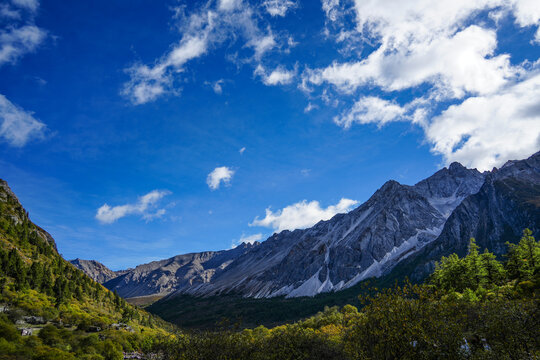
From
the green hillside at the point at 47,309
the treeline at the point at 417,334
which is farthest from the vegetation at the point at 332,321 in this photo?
the green hillside at the point at 47,309

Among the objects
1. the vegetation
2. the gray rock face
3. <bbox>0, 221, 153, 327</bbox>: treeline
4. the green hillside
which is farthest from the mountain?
the gray rock face

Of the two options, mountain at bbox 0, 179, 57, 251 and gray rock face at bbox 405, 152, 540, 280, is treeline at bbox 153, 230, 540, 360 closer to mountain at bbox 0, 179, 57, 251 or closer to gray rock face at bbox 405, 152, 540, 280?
mountain at bbox 0, 179, 57, 251

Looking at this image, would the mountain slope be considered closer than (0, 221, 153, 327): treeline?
Yes

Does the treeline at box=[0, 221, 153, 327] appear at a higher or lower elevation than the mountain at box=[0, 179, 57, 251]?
lower

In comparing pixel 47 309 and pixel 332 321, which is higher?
pixel 47 309

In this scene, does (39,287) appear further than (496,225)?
No

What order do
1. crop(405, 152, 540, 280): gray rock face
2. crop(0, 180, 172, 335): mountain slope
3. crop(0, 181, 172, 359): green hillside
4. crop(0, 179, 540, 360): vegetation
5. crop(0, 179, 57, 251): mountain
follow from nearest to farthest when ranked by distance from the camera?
crop(0, 179, 540, 360): vegetation
crop(0, 181, 172, 359): green hillside
crop(0, 180, 172, 335): mountain slope
crop(0, 179, 57, 251): mountain
crop(405, 152, 540, 280): gray rock face

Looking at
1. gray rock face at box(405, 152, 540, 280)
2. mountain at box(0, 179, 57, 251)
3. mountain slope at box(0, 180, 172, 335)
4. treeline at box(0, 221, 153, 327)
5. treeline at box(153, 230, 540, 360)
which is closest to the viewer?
treeline at box(153, 230, 540, 360)

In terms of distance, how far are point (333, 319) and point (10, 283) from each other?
274 ft

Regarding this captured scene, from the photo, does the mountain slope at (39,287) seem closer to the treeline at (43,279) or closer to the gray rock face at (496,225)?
the treeline at (43,279)

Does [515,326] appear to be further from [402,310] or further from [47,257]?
[47,257]

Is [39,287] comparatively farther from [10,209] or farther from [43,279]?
[10,209]

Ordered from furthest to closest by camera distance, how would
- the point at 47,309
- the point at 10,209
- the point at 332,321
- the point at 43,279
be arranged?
the point at 10,209 < the point at 43,279 < the point at 332,321 < the point at 47,309

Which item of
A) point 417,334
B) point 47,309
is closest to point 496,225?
point 417,334
